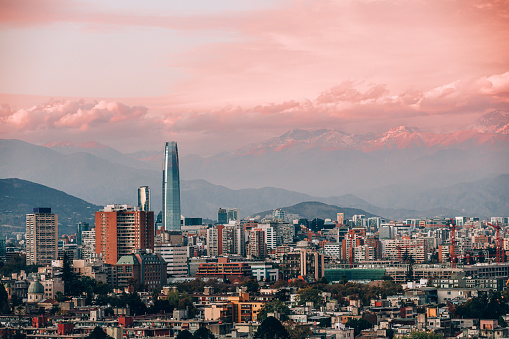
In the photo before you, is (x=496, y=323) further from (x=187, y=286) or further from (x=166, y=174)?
(x=166, y=174)

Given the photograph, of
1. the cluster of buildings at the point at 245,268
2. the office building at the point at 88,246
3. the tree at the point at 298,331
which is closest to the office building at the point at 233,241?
the cluster of buildings at the point at 245,268

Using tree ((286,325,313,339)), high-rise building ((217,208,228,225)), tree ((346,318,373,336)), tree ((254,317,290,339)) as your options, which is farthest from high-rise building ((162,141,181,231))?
tree ((254,317,290,339))

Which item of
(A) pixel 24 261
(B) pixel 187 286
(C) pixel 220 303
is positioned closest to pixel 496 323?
(C) pixel 220 303

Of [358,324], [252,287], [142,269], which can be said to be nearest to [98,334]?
[358,324]

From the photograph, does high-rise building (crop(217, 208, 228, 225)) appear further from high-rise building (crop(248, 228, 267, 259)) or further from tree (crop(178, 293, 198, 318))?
tree (crop(178, 293, 198, 318))

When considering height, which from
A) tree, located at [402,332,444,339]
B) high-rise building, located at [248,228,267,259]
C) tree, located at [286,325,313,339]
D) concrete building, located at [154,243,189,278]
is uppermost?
high-rise building, located at [248,228,267,259]

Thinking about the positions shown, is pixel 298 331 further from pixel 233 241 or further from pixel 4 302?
pixel 233 241

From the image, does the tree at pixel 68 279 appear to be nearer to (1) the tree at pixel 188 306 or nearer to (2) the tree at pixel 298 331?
(1) the tree at pixel 188 306
